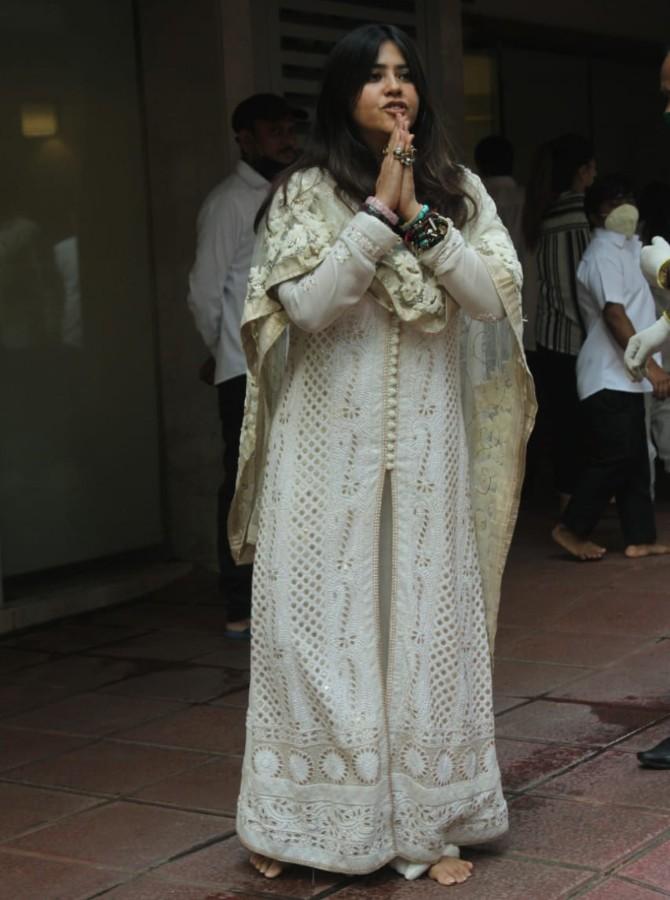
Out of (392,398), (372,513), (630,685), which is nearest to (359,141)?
(392,398)

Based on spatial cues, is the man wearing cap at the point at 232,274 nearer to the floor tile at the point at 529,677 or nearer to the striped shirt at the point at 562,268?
the floor tile at the point at 529,677

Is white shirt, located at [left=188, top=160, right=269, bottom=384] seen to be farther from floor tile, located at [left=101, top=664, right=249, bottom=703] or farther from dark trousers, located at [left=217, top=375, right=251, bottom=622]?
floor tile, located at [left=101, top=664, right=249, bottom=703]

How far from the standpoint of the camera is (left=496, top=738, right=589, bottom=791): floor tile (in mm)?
4676

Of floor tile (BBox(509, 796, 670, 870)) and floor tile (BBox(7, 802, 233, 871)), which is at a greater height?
floor tile (BBox(509, 796, 670, 870))

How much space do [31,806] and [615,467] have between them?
4128 millimetres

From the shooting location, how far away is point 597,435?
26.6 feet

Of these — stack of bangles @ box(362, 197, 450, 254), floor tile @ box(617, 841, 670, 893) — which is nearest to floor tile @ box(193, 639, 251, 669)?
floor tile @ box(617, 841, 670, 893)

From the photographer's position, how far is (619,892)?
374 centimetres

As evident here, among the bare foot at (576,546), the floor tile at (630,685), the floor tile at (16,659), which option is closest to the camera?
the floor tile at (630,685)

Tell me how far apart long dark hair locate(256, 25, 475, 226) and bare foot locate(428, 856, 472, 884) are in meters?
1.52

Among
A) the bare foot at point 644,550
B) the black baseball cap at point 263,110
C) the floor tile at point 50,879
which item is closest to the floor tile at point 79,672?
the floor tile at point 50,879

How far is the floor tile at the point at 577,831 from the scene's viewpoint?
4.00 metres

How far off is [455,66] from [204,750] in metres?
5.39

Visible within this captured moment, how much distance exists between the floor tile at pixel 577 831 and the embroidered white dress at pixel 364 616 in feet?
0.91
